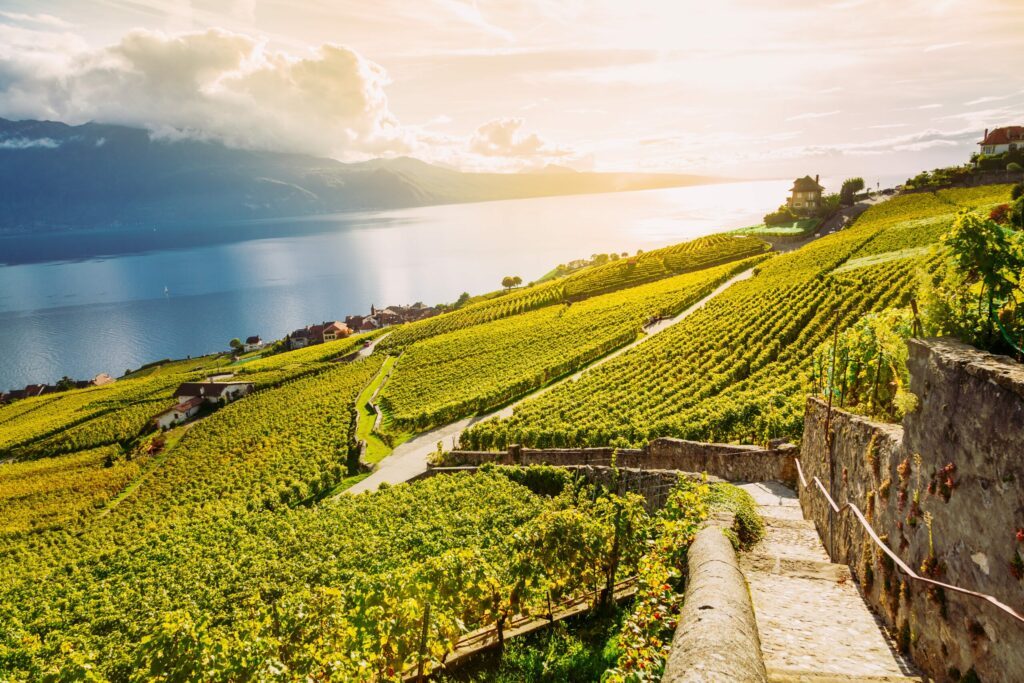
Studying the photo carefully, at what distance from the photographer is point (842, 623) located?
21.7ft

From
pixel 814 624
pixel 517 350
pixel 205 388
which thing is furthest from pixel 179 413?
pixel 814 624

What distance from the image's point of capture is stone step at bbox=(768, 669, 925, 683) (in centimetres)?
502

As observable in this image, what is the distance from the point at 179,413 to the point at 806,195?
107 m

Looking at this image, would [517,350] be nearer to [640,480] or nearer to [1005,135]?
[640,480]

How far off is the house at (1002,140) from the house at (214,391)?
4287 inches

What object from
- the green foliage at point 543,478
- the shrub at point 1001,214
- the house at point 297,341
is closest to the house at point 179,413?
the house at point 297,341

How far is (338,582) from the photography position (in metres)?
17.8

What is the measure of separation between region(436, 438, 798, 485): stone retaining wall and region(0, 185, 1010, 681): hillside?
1443 mm

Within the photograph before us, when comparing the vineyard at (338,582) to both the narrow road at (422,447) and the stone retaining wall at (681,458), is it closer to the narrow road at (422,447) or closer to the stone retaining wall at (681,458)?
the stone retaining wall at (681,458)

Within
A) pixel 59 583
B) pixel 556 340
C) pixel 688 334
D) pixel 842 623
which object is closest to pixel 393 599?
pixel 842 623

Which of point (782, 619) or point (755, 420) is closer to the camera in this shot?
point (782, 619)

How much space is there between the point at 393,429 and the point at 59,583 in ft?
68.3

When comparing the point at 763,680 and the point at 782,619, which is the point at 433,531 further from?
the point at 763,680

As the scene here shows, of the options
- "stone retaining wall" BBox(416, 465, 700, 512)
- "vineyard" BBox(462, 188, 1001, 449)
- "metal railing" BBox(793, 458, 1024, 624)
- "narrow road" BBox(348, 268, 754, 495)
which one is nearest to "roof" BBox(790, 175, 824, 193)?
"vineyard" BBox(462, 188, 1001, 449)
